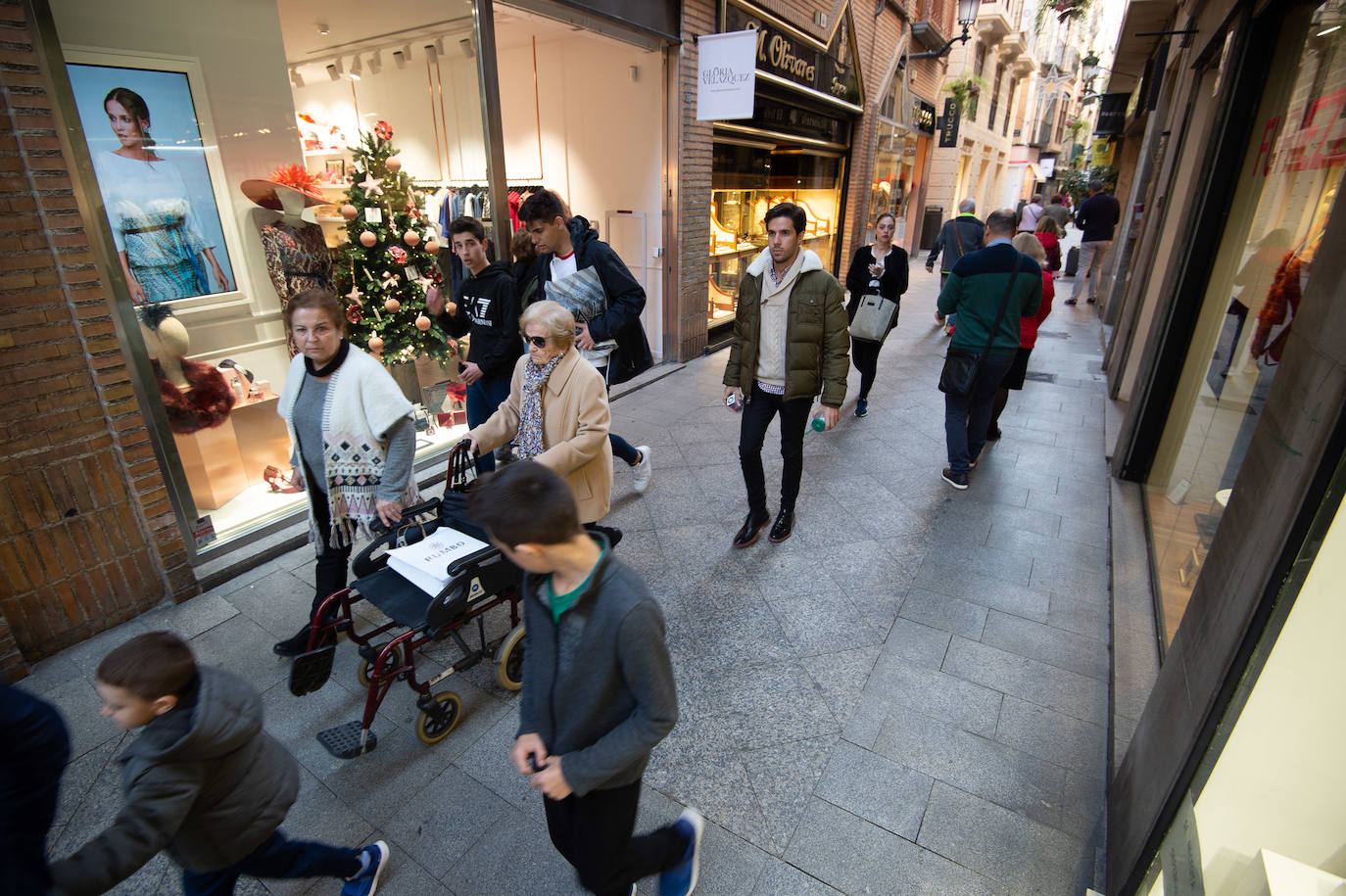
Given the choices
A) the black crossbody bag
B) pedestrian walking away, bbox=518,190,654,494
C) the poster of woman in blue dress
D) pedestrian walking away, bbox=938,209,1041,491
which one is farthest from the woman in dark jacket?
the poster of woman in blue dress

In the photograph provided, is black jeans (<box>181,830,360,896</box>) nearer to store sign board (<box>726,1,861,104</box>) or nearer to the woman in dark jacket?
the woman in dark jacket

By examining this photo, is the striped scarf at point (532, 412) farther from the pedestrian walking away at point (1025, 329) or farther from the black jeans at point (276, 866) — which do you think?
the pedestrian walking away at point (1025, 329)

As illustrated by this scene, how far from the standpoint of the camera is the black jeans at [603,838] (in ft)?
5.67

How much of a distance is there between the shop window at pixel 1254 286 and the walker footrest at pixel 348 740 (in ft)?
11.5

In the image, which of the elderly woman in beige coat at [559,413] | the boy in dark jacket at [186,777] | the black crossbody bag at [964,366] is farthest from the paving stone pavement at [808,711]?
the elderly woman in beige coat at [559,413]

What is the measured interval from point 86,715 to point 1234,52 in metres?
7.33

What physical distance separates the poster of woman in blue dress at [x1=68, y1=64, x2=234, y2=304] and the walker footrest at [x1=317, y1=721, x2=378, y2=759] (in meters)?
2.92

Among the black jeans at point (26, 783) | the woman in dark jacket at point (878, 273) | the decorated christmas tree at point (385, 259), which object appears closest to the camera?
the black jeans at point (26, 783)

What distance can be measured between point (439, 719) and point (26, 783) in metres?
1.57

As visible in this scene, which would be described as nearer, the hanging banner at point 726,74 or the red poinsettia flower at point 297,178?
the red poinsettia flower at point 297,178

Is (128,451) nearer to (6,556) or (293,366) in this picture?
(6,556)

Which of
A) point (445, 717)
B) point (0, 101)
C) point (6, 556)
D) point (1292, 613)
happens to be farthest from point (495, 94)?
point (1292, 613)

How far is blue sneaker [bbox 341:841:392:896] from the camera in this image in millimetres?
2186

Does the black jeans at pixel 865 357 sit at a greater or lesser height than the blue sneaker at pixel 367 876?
greater
